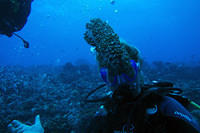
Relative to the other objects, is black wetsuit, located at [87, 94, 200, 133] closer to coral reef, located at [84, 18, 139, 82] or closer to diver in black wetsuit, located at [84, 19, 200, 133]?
diver in black wetsuit, located at [84, 19, 200, 133]

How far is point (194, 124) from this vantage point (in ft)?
4.42

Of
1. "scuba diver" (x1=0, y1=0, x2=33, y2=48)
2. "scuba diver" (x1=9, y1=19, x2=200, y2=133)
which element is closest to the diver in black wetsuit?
"scuba diver" (x1=9, y1=19, x2=200, y2=133)

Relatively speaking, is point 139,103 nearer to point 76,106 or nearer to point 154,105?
point 154,105

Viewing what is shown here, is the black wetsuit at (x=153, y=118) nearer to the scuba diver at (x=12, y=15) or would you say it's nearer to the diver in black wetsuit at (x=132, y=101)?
the diver in black wetsuit at (x=132, y=101)

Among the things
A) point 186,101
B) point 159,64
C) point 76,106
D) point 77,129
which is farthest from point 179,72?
point 186,101

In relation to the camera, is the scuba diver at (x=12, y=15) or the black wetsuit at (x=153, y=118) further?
the scuba diver at (x=12, y=15)

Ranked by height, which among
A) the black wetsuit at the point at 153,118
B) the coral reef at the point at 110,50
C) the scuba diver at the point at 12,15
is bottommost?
the black wetsuit at the point at 153,118

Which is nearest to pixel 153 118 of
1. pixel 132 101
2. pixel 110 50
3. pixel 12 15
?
pixel 132 101

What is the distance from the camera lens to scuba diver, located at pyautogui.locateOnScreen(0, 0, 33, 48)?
649cm

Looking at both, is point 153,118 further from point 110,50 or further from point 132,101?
point 110,50

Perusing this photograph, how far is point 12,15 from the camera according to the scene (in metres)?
7.14

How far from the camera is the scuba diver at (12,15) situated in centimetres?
649

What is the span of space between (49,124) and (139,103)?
470 centimetres

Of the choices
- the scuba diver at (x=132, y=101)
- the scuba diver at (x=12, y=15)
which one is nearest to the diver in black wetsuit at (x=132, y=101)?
the scuba diver at (x=132, y=101)
